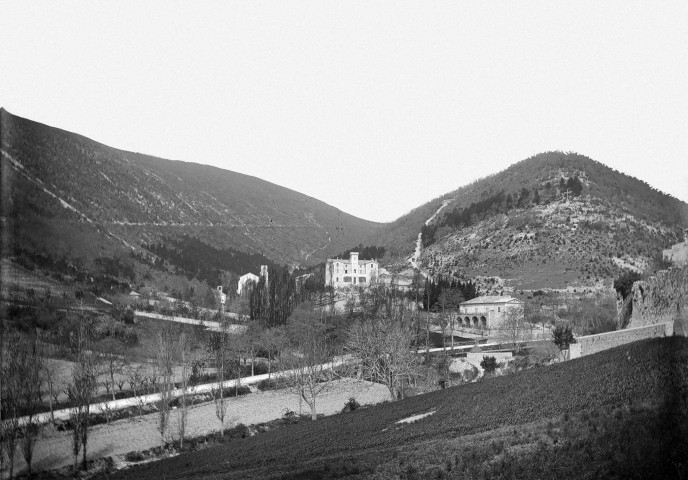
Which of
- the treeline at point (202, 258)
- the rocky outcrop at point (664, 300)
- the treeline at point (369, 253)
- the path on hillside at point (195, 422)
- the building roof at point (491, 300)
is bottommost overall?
the path on hillside at point (195, 422)

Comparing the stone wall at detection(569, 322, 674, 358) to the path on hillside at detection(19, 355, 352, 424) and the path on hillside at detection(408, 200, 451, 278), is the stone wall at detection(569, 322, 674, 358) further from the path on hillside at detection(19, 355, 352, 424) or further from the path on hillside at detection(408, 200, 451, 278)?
the path on hillside at detection(408, 200, 451, 278)

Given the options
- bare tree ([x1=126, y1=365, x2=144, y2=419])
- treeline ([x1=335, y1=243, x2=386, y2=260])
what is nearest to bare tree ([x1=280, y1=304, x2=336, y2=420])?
bare tree ([x1=126, y1=365, x2=144, y2=419])

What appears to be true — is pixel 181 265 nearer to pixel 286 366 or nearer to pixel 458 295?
pixel 458 295

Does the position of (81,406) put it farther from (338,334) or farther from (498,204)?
(498,204)

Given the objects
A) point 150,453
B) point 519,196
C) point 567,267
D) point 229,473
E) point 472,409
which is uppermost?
point 519,196

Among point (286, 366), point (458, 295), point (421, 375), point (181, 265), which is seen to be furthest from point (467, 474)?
point (181, 265)

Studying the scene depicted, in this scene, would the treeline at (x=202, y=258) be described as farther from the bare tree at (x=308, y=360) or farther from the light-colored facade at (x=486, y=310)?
the light-colored facade at (x=486, y=310)

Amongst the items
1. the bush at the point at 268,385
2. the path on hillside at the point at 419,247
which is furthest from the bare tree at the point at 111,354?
the path on hillside at the point at 419,247
